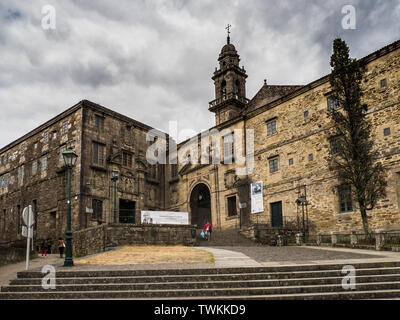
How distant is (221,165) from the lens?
3194 cm

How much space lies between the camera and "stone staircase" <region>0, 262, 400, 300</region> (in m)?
8.84

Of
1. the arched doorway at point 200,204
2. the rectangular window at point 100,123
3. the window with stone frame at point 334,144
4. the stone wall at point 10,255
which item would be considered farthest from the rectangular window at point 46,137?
the window with stone frame at point 334,144

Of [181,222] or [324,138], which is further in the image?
[324,138]

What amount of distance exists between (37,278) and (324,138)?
19.0 m

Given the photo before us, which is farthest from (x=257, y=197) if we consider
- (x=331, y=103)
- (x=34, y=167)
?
(x=34, y=167)

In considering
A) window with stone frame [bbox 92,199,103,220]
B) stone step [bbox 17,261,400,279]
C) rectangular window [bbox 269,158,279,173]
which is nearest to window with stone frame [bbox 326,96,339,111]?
rectangular window [bbox 269,158,279,173]

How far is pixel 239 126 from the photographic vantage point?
1229 inches

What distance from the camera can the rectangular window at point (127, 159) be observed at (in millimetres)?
33469

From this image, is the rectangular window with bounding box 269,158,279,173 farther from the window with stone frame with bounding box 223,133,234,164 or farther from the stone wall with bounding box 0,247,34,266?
the stone wall with bounding box 0,247,34,266

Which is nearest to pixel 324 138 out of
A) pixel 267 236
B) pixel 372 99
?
pixel 372 99

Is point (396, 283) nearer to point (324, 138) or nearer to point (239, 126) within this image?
point (324, 138)

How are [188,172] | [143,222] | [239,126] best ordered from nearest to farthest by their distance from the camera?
[143,222]
[239,126]
[188,172]

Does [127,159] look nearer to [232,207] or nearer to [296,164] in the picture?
[232,207]
